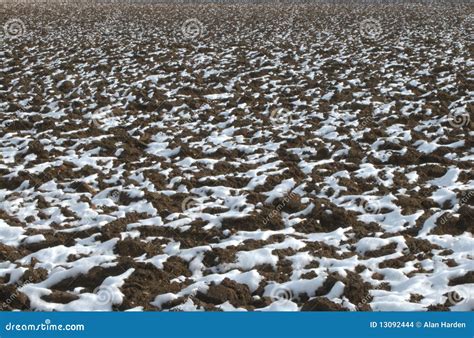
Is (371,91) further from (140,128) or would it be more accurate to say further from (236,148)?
(140,128)

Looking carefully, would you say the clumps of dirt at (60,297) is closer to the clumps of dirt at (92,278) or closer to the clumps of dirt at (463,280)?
the clumps of dirt at (92,278)

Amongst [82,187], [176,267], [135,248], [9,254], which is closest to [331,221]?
[176,267]

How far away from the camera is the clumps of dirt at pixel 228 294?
6.00 meters

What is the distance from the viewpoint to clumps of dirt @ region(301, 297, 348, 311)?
573cm

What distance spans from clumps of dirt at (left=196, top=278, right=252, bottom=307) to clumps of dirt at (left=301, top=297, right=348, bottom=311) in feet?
2.34

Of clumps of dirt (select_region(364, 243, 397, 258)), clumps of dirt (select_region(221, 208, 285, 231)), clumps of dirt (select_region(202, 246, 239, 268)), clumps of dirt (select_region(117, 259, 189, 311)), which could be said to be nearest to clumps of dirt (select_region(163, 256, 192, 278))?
clumps of dirt (select_region(117, 259, 189, 311))

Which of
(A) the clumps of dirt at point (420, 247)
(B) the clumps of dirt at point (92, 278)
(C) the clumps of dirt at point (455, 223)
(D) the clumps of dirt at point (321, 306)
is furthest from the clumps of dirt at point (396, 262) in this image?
(B) the clumps of dirt at point (92, 278)

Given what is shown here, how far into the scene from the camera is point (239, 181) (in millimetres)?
9273

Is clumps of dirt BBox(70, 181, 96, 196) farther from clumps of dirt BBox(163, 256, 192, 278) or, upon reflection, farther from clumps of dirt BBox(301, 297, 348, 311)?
clumps of dirt BBox(301, 297, 348, 311)

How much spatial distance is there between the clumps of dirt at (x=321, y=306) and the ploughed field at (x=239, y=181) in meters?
0.02

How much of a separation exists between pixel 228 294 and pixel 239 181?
3473mm

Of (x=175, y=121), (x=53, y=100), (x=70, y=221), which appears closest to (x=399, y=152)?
(x=175, y=121)

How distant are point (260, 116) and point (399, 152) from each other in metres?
3.99

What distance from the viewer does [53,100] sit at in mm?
14336
